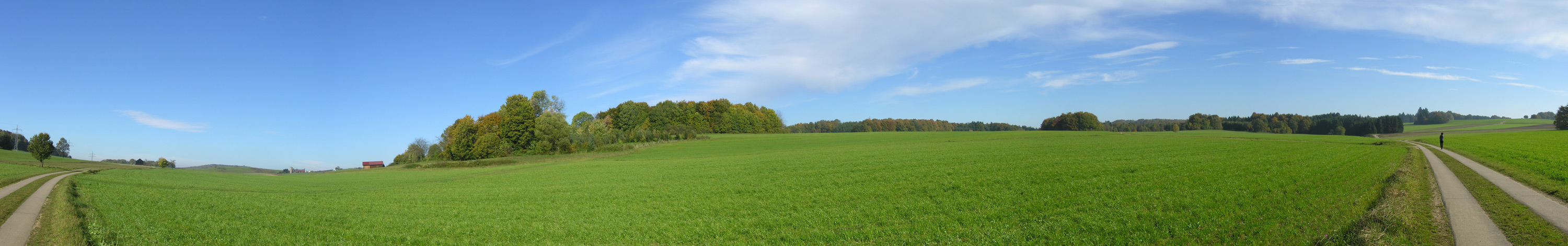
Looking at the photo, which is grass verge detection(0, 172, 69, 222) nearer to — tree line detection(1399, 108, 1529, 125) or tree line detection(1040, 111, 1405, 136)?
tree line detection(1040, 111, 1405, 136)

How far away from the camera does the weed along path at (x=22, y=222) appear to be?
12750 millimetres

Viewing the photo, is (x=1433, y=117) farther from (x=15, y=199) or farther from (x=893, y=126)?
(x=15, y=199)

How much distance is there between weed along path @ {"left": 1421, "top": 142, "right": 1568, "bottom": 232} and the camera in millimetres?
11000

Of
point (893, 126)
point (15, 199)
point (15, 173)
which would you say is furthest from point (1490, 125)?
point (15, 173)

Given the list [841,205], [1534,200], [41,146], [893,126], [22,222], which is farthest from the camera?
[893,126]

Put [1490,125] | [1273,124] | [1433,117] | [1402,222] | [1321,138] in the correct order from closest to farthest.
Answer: [1402,222] → [1321,138] → [1490,125] → [1273,124] → [1433,117]

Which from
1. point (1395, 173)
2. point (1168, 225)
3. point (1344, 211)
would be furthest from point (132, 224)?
point (1395, 173)

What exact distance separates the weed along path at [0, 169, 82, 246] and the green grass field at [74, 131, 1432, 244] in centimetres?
107

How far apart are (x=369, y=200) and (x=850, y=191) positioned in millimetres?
20356

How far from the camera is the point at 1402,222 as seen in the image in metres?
10.6

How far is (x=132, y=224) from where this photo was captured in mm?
15125

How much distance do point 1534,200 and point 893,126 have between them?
15023cm

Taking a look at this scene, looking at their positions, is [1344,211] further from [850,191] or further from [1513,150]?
[1513,150]

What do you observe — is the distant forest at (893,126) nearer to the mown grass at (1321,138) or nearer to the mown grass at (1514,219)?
the mown grass at (1321,138)
